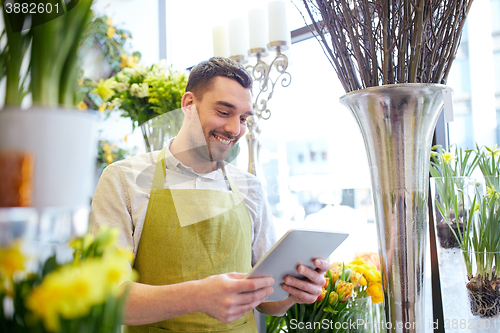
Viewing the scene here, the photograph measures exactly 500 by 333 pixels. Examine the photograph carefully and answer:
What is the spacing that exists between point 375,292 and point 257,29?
1186 millimetres

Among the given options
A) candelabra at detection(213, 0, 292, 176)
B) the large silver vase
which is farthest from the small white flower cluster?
the large silver vase

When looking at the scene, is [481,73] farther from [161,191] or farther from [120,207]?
[120,207]

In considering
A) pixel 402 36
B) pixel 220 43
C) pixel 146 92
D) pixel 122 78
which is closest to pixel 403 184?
pixel 402 36

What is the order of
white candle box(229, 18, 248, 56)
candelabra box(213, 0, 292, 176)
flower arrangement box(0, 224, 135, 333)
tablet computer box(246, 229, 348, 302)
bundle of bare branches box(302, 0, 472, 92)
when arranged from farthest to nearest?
white candle box(229, 18, 248, 56), candelabra box(213, 0, 292, 176), tablet computer box(246, 229, 348, 302), bundle of bare branches box(302, 0, 472, 92), flower arrangement box(0, 224, 135, 333)

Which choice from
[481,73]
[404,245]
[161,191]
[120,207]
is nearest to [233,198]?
[161,191]

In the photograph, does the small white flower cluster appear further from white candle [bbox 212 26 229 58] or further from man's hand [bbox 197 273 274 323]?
man's hand [bbox 197 273 274 323]

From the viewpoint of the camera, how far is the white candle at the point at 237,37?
176 cm

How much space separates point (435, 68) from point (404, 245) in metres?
0.34

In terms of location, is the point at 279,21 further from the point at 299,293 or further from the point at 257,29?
the point at 299,293

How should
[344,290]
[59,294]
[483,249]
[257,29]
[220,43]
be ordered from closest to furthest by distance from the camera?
[59,294]
[483,249]
[344,290]
[257,29]
[220,43]

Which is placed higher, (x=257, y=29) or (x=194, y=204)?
(x=257, y=29)

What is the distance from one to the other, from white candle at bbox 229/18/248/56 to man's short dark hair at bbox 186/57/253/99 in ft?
2.18

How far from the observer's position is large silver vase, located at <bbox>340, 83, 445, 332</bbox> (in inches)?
27.4

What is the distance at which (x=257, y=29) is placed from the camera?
1698mm
